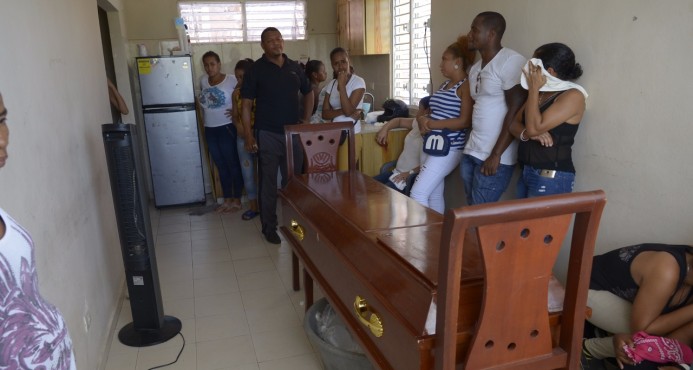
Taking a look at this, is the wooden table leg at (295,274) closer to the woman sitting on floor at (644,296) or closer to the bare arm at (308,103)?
the bare arm at (308,103)

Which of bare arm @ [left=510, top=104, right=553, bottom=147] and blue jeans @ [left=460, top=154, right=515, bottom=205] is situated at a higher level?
bare arm @ [left=510, top=104, right=553, bottom=147]

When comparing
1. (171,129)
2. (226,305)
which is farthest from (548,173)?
(171,129)

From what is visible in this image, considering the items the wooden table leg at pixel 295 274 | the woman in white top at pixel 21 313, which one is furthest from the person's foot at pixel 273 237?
the woman in white top at pixel 21 313

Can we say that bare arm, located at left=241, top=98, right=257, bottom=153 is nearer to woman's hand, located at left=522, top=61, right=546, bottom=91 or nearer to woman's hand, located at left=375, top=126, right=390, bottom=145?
woman's hand, located at left=375, top=126, right=390, bottom=145

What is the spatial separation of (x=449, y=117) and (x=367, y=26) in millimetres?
2278

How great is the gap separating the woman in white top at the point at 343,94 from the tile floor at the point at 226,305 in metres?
1.17

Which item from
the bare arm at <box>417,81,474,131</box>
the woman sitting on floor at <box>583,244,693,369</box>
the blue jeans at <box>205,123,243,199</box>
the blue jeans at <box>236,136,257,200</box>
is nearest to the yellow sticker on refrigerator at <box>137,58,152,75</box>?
the blue jeans at <box>205,123,243,199</box>

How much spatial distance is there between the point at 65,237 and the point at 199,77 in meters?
3.88

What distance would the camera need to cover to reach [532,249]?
1.21m

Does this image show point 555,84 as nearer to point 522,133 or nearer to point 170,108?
point 522,133

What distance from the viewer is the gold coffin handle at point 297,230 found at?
7.75 ft

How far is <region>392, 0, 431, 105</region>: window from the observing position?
4.34m

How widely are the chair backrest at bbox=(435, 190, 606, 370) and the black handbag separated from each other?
6.34ft

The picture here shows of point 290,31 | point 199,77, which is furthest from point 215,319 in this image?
point 290,31
